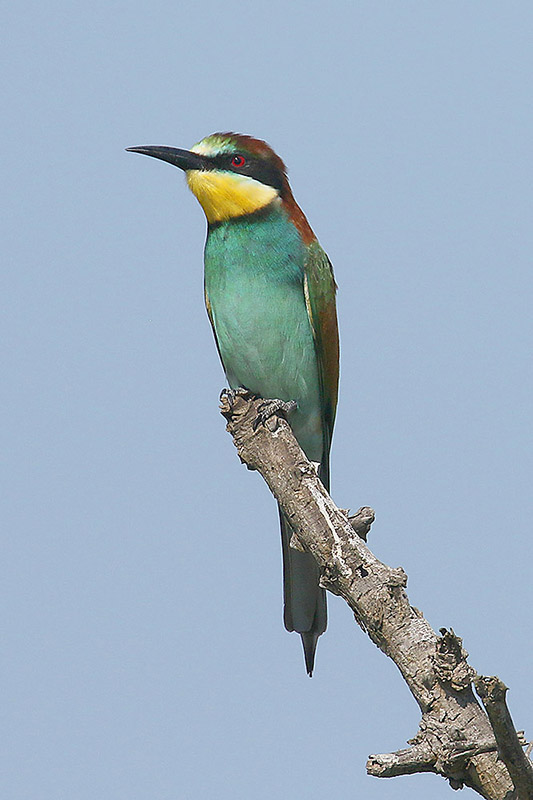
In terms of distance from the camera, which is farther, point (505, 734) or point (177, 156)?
point (177, 156)

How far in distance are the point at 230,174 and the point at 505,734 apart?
129 inches

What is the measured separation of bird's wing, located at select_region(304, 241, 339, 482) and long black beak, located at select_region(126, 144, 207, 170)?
2.38 feet

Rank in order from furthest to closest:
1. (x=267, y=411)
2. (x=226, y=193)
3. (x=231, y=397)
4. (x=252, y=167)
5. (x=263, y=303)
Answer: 1. (x=252, y=167)
2. (x=226, y=193)
3. (x=263, y=303)
4. (x=231, y=397)
5. (x=267, y=411)

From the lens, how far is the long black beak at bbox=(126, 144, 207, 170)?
4992 millimetres

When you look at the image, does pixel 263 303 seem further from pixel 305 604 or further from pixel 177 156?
pixel 305 604

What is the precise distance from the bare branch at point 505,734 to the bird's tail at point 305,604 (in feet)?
6.56

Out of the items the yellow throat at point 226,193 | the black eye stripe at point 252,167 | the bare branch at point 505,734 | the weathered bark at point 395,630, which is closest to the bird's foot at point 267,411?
the weathered bark at point 395,630

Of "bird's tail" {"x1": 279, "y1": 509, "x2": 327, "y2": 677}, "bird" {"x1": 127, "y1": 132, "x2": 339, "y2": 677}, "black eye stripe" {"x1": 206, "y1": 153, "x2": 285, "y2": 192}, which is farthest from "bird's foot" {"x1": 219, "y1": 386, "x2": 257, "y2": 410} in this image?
"black eye stripe" {"x1": 206, "y1": 153, "x2": 285, "y2": 192}

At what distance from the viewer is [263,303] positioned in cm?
480

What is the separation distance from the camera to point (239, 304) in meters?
4.82

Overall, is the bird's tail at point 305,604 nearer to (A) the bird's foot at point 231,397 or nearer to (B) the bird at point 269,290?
(B) the bird at point 269,290

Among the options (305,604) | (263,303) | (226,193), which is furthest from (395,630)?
(226,193)

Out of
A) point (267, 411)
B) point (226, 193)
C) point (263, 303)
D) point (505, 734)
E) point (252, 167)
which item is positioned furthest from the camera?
point (252, 167)

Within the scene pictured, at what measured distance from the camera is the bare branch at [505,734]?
2389mm
